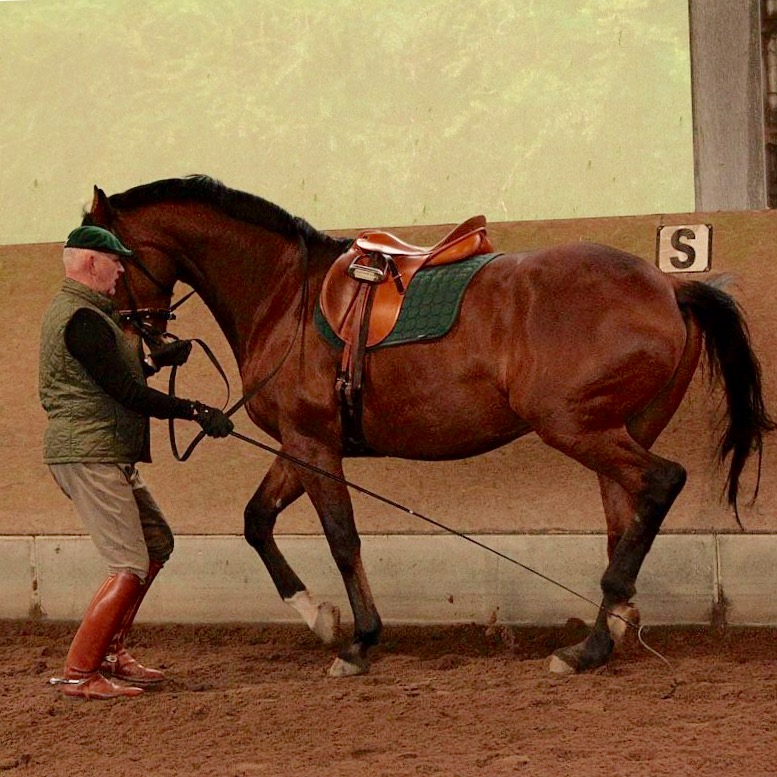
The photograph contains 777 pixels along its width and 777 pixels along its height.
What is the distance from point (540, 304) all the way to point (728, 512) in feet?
5.45

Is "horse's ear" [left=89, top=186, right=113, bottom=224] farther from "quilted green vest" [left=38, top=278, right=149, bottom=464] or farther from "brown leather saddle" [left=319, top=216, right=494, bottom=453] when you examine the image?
"brown leather saddle" [left=319, top=216, right=494, bottom=453]

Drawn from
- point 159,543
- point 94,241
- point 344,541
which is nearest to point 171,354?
point 94,241

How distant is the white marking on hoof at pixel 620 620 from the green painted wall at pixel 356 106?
98.3 inches

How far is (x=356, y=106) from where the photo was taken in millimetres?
6367

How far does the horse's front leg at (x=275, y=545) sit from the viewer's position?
469 cm

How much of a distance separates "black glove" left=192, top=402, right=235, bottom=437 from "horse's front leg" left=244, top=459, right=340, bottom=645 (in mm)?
652

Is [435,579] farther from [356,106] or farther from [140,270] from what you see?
[356,106]

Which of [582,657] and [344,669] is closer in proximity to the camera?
[582,657]

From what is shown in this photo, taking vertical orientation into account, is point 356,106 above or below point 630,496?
above

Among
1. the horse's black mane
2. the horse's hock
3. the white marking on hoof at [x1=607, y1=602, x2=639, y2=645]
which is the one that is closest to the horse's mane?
the horse's black mane

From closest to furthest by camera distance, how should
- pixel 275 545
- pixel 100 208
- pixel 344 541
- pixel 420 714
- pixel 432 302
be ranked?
1. pixel 420 714
2. pixel 432 302
3. pixel 344 541
4. pixel 100 208
5. pixel 275 545

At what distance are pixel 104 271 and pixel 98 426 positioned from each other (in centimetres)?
56

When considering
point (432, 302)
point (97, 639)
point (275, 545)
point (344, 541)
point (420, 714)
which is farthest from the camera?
point (275, 545)

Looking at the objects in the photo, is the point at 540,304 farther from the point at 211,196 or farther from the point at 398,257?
the point at 211,196
